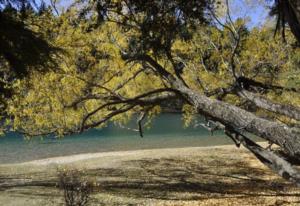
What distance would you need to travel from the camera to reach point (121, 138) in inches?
1491

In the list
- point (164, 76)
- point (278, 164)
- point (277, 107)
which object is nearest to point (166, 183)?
point (164, 76)

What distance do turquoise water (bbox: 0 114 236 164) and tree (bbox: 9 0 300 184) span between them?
12108 millimetres

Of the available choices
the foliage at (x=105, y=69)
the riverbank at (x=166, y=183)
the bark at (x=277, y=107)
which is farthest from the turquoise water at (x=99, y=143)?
the bark at (x=277, y=107)

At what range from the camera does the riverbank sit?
12492 mm

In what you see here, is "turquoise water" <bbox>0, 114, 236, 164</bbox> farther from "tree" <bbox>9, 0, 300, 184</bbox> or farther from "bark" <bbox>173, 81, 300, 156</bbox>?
"bark" <bbox>173, 81, 300, 156</bbox>

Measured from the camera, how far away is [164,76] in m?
8.33

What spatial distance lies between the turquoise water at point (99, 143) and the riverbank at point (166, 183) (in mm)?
8107

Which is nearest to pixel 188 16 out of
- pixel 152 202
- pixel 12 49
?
pixel 12 49

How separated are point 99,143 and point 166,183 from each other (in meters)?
20.4

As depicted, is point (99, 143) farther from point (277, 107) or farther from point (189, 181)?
point (277, 107)

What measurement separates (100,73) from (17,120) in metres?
3.01

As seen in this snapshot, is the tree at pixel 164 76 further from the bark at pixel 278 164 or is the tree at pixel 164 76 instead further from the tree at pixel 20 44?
the tree at pixel 20 44

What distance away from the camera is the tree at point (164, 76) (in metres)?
7.43

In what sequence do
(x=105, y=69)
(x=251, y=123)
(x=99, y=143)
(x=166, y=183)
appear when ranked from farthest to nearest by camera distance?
(x=99, y=143) → (x=166, y=183) → (x=105, y=69) → (x=251, y=123)
